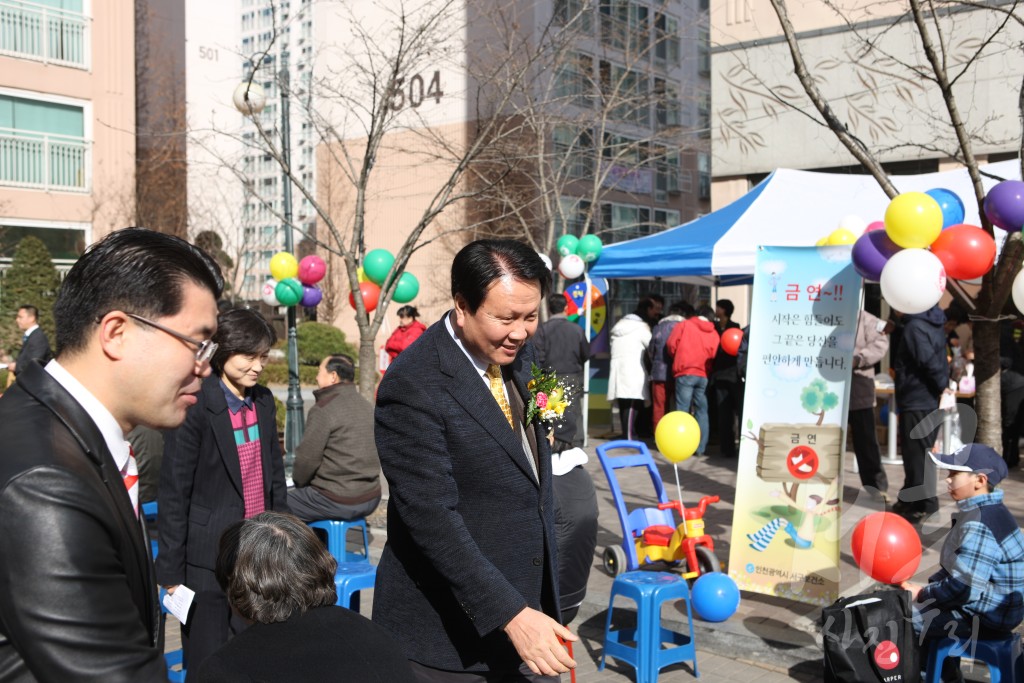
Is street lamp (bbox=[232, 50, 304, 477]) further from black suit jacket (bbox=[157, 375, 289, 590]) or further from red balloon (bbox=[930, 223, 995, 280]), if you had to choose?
red balloon (bbox=[930, 223, 995, 280])

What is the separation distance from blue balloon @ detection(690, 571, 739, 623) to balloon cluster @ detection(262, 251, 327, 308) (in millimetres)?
6482

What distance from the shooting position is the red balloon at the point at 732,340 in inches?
446

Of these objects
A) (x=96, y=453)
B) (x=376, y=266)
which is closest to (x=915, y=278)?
(x=96, y=453)

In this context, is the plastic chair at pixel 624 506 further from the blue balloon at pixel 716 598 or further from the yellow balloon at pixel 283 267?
the yellow balloon at pixel 283 267

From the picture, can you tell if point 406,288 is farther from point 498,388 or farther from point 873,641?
point 498,388

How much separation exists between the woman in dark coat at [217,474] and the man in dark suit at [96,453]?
2.24 meters

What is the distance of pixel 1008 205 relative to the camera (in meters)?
5.21

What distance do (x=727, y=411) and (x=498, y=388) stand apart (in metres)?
9.40

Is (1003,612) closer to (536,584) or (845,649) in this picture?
(845,649)

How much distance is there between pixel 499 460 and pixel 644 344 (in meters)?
10.1

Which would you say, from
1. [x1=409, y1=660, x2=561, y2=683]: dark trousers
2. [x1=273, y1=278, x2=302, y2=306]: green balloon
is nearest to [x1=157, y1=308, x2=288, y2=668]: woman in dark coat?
[x1=409, y1=660, x2=561, y2=683]: dark trousers

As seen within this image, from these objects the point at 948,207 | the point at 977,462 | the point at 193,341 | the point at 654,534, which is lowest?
the point at 654,534

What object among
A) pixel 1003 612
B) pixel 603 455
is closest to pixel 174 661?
pixel 603 455

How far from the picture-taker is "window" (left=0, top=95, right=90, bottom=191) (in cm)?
2366
